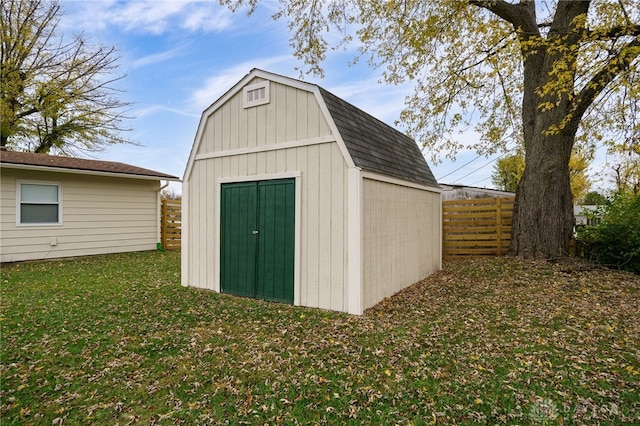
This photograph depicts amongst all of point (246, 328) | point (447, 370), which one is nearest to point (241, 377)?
point (246, 328)

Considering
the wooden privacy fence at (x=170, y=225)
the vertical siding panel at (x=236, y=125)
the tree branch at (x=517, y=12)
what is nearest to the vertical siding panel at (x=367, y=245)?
the vertical siding panel at (x=236, y=125)

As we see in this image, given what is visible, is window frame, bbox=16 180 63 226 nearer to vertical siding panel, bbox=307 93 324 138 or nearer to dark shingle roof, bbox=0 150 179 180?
dark shingle roof, bbox=0 150 179 180

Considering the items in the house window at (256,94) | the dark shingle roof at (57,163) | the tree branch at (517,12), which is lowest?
the dark shingle roof at (57,163)

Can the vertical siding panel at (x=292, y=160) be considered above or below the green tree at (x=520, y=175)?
below

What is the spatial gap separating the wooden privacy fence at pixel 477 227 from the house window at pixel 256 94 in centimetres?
641

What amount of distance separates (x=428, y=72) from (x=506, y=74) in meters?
2.18

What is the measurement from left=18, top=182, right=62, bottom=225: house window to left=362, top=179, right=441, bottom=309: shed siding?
9.43 metres

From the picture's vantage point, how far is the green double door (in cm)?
511

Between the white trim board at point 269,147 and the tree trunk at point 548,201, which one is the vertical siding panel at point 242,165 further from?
the tree trunk at point 548,201

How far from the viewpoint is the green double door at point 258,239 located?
5.11 metres

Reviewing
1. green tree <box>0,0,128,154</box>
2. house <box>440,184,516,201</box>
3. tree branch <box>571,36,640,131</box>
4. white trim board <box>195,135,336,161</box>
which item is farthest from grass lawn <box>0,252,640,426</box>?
green tree <box>0,0,128,154</box>

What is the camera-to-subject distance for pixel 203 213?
20.1ft

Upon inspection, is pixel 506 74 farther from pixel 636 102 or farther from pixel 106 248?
pixel 106 248

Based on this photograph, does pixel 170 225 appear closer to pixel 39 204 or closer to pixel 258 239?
pixel 39 204
